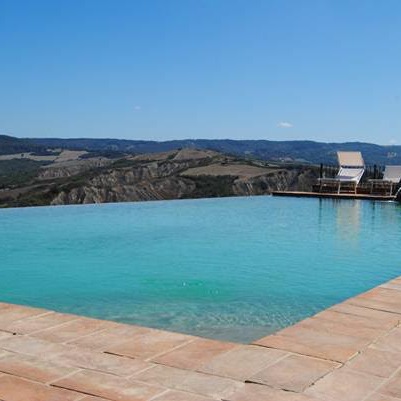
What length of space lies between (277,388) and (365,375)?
0.48 metres

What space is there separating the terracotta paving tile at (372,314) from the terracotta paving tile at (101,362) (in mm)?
1687

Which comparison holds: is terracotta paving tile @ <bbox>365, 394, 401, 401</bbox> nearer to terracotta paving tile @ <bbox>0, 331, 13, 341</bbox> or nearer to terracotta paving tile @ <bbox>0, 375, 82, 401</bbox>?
terracotta paving tile @ <bbox>0, 375, 82, 401</bbox>

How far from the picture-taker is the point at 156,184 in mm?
25734

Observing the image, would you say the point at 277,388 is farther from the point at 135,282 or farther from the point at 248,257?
the point at 248,257

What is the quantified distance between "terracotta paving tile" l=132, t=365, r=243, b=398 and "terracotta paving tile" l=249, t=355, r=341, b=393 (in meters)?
0.15

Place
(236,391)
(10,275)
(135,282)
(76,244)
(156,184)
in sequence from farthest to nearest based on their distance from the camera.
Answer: (156,184) → (76,244) → (10,275) → (135,282) → (236,391)

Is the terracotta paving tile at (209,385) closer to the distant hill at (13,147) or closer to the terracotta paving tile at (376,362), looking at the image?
the terracotta paving tile at (376,362)

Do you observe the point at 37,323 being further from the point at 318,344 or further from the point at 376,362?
the point at 376,362

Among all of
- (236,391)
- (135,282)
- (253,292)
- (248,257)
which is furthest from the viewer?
(248,257)

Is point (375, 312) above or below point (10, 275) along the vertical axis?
above

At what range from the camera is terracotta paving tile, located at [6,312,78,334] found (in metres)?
3.55

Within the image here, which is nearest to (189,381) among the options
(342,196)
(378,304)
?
(378,304)

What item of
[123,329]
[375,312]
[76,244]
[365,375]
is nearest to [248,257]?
[76,244]

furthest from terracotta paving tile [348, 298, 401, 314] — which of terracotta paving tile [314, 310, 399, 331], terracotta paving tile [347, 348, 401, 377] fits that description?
terracotta paving tile [347, 348, 401, 377]
